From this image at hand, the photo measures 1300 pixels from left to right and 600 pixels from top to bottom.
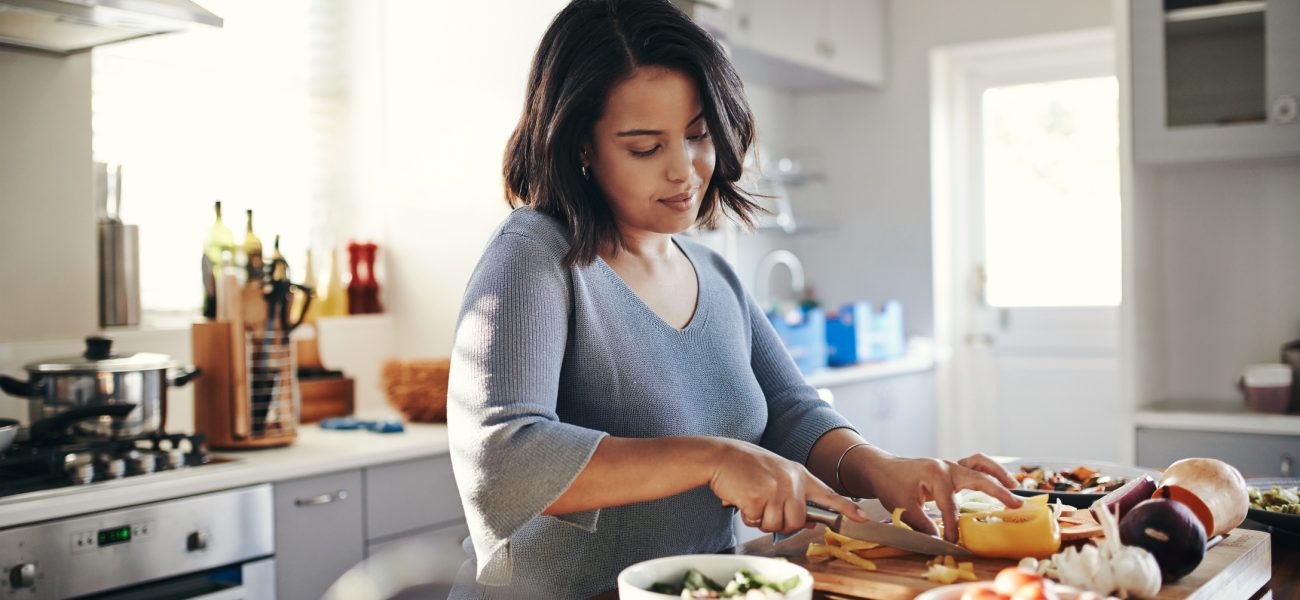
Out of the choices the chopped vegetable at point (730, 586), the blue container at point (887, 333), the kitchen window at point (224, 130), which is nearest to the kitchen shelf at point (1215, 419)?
the blue container at point (887, 333)

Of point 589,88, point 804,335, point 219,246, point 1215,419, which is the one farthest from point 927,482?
point 804,335

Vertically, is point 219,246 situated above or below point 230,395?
above

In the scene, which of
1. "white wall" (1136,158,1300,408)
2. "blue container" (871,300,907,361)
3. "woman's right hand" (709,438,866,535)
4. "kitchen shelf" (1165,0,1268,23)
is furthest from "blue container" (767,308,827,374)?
"woman's right hand" (709,438,866,535)

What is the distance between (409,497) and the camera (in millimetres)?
2393

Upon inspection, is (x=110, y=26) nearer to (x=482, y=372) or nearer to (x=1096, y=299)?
(x=482, y=372)

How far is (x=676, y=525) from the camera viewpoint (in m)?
1.33

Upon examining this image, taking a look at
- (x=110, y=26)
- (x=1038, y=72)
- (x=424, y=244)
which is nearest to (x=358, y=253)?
(x=424, y=244)

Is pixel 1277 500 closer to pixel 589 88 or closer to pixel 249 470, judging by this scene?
pixel 589 88

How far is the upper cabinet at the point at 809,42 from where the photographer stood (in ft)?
12.7

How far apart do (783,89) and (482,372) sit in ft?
13.0

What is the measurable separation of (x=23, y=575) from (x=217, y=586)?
13.8 inches

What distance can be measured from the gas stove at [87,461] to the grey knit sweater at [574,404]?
3.10 ft

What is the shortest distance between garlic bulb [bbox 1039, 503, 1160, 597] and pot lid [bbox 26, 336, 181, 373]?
172cm

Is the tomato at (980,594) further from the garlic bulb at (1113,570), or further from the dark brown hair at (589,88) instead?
the dark brown hair at (589,88)
